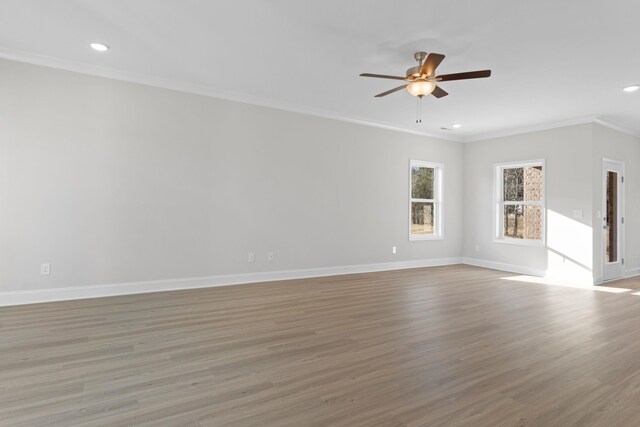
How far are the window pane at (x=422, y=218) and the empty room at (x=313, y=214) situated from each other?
42 mm

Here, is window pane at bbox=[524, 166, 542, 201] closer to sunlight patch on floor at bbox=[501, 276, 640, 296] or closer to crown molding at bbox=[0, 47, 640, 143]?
crown molding at bbox=[0, 47, 640, 143]

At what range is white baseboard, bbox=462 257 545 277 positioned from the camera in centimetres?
632

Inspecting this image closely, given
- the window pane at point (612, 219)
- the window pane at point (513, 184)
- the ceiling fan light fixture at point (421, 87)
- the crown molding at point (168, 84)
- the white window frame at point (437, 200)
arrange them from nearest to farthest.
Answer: the ceiling fan light fixture at point (421, 87)
the crown molding at point (168, 84)
the window pane at point (612, 219)
the window pane at point (513, 184)
the white window frame at point (437, 200)

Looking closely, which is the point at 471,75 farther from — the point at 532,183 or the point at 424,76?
the point at 532,183

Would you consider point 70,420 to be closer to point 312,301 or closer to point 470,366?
point 470,366

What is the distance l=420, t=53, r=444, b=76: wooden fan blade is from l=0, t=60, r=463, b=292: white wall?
104 inches

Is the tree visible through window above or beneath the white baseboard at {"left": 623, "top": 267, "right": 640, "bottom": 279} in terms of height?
above

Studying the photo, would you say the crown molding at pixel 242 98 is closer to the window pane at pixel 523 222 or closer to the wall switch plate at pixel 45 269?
the window pane at pixel 523 222

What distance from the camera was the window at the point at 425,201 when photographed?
708 centimetres

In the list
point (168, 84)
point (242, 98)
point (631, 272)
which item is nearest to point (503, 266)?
point (631, 272)

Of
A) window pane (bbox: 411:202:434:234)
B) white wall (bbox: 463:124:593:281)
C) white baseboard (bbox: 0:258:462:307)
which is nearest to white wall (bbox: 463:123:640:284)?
white wall (bbox: 463:124:593:281)

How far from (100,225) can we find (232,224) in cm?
163

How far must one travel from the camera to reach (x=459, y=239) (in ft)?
24.9

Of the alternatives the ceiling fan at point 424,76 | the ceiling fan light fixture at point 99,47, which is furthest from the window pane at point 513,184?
the ceiling fan light fixture at point 99,47
